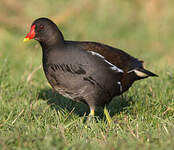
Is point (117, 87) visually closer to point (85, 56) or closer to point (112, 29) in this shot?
point (85, 56)

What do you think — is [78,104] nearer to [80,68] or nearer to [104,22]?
[80,68]

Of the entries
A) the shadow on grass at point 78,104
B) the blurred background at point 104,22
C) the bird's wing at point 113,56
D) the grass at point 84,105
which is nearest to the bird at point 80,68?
the bird's wing at point 113,56

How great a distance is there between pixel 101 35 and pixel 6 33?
8.42 feet

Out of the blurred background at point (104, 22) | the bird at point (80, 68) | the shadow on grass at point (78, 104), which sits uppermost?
the blurred background at point (104, 22)

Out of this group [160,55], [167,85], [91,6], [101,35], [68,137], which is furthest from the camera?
[91,6]

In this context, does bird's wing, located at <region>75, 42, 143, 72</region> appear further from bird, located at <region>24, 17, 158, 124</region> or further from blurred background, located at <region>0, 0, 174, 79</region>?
blurred background, located at <region>0, 0, 174, 79</region>

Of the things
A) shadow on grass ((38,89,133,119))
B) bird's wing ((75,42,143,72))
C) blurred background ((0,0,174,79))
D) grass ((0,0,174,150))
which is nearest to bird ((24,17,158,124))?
bird's wing ((75,42,143,72))

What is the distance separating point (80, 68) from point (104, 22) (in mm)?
6603

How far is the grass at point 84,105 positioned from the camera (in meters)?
3.28

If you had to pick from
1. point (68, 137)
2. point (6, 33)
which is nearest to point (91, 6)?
point (6, 33)

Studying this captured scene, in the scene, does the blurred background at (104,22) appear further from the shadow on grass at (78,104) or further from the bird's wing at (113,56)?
the bird's wing at (113,56)

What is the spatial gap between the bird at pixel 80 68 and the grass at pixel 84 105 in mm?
276

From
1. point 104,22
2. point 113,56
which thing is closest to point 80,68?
point 113,56

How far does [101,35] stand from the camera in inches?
388
